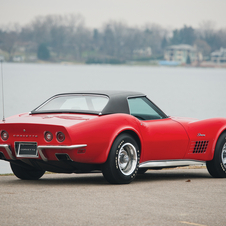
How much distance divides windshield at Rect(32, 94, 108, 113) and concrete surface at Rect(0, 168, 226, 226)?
1.07 metres

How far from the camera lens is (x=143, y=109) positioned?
780cm

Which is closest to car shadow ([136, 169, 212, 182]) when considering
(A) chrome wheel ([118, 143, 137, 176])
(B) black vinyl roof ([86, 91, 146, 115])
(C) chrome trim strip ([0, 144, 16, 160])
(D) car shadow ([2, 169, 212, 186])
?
(D) car shadow ([2, 169, 212, 186])

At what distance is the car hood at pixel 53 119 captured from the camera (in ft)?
21.8

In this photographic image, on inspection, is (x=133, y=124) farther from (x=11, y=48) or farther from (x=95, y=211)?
(x=11, y=48)

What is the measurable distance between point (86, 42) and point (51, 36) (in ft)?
56.4

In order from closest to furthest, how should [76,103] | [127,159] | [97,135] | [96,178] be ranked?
[97,135], [127,159], [76,103], [96,178]

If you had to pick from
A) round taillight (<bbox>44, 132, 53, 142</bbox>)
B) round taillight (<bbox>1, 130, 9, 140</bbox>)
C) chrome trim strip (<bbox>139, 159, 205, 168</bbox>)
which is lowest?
chrome trim strip (<bbox>139, 159, 205, 168</bbox>)

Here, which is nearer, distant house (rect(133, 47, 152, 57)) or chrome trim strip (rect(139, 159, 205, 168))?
chrome trim strip (rect(139, 159, 205, 168))

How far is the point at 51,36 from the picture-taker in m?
198

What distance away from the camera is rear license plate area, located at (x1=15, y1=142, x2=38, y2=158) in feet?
22.1

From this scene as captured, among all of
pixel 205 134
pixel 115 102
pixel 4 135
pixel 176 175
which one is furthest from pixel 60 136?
pixel 176 175

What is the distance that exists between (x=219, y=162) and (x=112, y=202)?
309cm

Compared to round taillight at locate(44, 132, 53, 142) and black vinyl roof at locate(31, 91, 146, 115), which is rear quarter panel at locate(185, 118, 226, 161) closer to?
black vinyl roof at locate(31, 91, 146, 115)

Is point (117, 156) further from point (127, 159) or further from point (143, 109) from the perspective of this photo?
point (143, 109)
